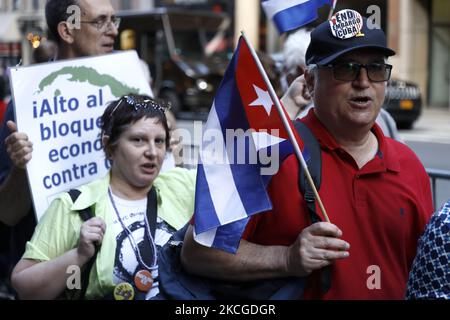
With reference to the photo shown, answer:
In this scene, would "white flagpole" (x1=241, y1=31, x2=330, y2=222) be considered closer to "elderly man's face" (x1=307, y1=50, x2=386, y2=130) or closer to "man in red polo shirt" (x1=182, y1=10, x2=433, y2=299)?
"man in red polo shirt" (x1=182, y1=10, x2=433, y2=299)

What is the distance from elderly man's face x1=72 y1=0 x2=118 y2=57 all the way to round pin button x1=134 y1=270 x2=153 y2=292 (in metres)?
1.39

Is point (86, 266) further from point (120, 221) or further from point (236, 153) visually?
point (236, 153)

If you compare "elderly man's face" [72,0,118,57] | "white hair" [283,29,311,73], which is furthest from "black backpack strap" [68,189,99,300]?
"white hair" [283,29,311,73]

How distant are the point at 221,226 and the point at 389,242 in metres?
0.55

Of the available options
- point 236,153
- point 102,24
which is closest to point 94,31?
point 102,24

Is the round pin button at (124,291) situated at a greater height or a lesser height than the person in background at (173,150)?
lesser

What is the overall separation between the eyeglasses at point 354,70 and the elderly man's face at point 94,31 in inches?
71.7

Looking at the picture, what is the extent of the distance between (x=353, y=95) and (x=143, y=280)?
46.7 inches

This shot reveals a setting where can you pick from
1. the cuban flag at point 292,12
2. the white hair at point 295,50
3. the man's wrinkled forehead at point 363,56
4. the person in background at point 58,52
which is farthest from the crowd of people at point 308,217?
→ the white hair at point 295,50

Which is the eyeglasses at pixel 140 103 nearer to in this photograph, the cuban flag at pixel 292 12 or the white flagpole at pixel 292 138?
the cuban flag at pixel 292 12

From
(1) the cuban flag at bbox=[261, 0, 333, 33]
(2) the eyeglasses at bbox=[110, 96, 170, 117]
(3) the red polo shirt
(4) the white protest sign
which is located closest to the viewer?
(3) the red polo shirt

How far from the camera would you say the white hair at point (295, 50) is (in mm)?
4512

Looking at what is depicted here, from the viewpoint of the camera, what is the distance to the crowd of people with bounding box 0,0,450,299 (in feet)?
8.30
